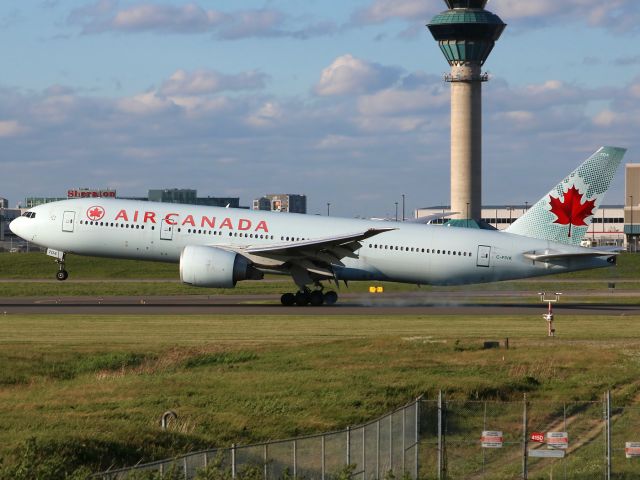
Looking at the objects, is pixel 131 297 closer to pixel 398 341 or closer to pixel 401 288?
pixel 401 288

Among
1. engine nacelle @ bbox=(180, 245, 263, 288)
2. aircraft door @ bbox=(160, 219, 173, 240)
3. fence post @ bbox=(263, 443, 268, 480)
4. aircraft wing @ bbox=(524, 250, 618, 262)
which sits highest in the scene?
aircraft door @ bbox=(160, 219, 173, 240)

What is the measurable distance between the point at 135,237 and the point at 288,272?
688 centimetres

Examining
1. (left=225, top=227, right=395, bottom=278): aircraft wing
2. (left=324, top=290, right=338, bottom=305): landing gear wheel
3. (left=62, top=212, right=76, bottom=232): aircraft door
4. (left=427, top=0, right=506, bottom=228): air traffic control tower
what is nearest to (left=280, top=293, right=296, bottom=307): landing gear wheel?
(left=324, top=290, right=338, bottom=305): landing gear wheel

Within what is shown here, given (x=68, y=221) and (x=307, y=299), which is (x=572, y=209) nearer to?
(x=307, y=299)

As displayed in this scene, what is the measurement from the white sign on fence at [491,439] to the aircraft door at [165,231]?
107 feet

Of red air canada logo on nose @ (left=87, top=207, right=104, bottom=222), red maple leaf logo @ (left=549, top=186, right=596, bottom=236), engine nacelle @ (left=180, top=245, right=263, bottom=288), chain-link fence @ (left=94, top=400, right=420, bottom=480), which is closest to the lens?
chain-link fence @ (left=94, top=400, right=420, bottom=480)

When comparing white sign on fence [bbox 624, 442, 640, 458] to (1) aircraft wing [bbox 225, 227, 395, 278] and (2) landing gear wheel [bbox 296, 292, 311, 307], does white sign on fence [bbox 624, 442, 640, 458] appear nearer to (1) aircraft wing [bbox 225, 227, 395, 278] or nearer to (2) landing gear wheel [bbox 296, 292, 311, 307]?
(1) aircraft wing [bbox 225, 227, 395, 278]

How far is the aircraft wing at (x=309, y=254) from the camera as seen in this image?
49.1m

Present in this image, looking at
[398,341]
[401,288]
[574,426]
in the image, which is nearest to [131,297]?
[401,288]

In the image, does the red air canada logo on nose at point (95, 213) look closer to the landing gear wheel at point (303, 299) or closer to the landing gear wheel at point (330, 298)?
the landing gear wheel at point (303, 299)

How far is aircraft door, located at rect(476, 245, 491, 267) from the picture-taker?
5134cm

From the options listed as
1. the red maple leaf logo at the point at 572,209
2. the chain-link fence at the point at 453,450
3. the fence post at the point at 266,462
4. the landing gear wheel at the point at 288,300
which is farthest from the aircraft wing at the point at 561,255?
the fence post at the point at 266,462

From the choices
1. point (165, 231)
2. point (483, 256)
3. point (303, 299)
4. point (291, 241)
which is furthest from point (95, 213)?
point (483, 256)

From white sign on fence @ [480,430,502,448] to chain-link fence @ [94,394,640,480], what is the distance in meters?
0.02
